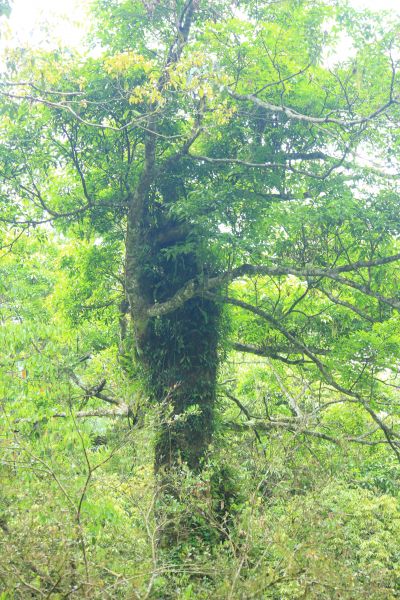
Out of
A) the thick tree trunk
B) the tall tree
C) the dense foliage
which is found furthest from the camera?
the thick tree trunk

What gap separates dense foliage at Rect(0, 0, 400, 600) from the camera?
5.50 meters

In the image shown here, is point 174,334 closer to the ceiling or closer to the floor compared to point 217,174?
closer to the floor

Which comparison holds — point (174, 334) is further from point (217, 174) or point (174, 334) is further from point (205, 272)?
point (217, 174)

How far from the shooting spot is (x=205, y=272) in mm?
8977

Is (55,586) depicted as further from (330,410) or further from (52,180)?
(330,410)

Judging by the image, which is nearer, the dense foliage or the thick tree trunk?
the dense foliage

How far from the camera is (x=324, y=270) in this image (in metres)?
7.48

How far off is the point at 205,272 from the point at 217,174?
139 cm

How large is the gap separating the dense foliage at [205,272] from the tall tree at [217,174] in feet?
0.12

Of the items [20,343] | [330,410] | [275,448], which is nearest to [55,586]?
[20,343]

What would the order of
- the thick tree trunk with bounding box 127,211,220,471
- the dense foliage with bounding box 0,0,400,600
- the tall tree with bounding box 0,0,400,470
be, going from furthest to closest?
the thick tree trunk with bounding box 127,211,220,471 → the tall tree with bounding box 0,0,400,470 → the dense foliage with bounding box 0,0,400,600

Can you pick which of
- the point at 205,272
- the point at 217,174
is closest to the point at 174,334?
the point at 205,272

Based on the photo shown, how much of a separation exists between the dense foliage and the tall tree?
4 cm

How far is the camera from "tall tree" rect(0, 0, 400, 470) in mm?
7371
